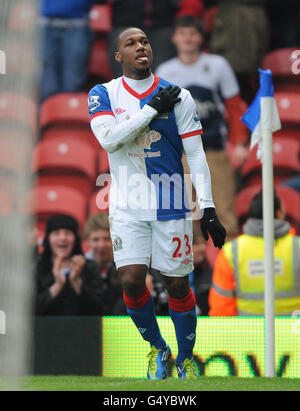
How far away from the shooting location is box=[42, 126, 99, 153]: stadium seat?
33.3 feet

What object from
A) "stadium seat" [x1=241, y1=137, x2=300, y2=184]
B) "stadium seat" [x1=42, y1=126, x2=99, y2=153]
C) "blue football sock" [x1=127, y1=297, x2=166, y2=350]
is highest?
"stadium seat" [x1=42, y1=126, x2=99, y2=153]

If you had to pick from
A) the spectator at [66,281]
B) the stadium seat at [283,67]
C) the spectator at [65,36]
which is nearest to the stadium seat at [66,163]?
the spectator at [65,36]

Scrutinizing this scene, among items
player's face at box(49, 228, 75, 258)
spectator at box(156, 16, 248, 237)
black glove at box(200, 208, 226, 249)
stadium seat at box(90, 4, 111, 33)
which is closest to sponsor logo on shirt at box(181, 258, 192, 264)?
black glove at box(200, 208, 226, 249)

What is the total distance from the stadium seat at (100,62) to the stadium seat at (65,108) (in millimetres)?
431

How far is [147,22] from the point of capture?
385 inches

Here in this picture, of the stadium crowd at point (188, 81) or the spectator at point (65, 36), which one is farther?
the spectator at point (65, 36)

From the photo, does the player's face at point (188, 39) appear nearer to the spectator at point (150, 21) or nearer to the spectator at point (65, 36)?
the spectator at point (150, 21)

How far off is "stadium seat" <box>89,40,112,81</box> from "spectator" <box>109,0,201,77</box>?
0.58 metres

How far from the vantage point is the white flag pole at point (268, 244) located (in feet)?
19.4

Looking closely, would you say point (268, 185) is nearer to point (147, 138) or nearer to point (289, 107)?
point (147, 138)

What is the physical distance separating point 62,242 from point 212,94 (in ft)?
8.19

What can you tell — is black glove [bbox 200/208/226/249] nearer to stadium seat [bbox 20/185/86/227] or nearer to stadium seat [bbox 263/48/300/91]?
stadium seat [bbox 20/185/86/227]

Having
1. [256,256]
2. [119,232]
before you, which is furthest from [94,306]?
[119,232]

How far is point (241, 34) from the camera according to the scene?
9633mm
